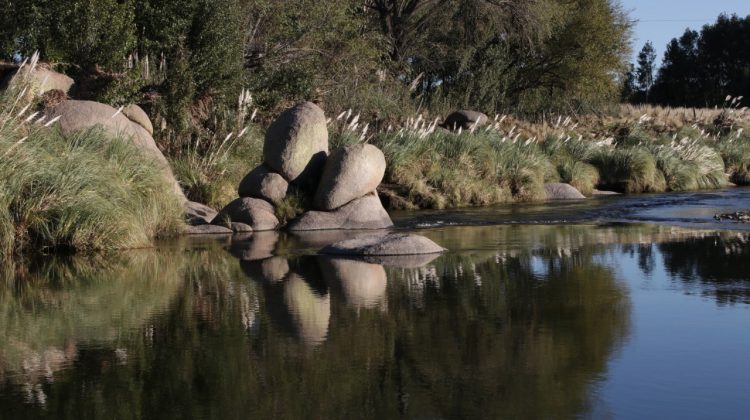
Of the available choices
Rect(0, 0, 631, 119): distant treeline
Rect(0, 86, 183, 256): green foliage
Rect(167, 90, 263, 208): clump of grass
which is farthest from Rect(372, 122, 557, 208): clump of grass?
Rect(0, 86, 183, 256): green foliage

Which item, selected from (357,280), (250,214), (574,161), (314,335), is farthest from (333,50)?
(314,335)

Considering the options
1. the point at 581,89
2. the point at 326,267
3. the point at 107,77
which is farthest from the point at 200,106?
the point at 581,89

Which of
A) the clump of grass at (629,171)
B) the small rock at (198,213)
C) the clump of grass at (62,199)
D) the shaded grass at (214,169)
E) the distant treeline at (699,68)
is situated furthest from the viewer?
the distant treeline at (699,68)

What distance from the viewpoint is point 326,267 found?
12344 millimetres

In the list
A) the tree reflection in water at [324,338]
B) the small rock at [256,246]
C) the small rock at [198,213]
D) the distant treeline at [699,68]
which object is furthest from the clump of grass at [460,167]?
the distant treeline at [699,68]

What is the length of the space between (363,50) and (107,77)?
13189 millimetres

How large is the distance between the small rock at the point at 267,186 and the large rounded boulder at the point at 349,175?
0.73 m

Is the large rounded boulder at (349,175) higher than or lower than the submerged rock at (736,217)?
higher

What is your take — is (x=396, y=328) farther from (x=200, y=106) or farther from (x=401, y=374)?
(x=200, y=106)

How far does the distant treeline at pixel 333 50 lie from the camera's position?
74.4 ft

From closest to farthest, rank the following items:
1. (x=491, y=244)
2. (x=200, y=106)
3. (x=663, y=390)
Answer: (x=663, y=390) < (x=491, y=244) < (x=200, y=106)

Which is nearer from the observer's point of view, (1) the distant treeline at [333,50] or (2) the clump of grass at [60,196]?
(2) the clump of grass at [60,196]

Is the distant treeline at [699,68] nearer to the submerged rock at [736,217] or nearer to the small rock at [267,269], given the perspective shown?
the submerged rock at [736,217]

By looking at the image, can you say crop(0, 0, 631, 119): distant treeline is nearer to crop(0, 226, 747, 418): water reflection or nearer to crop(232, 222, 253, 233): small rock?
crop(232, 222, 253, 233): small rock
